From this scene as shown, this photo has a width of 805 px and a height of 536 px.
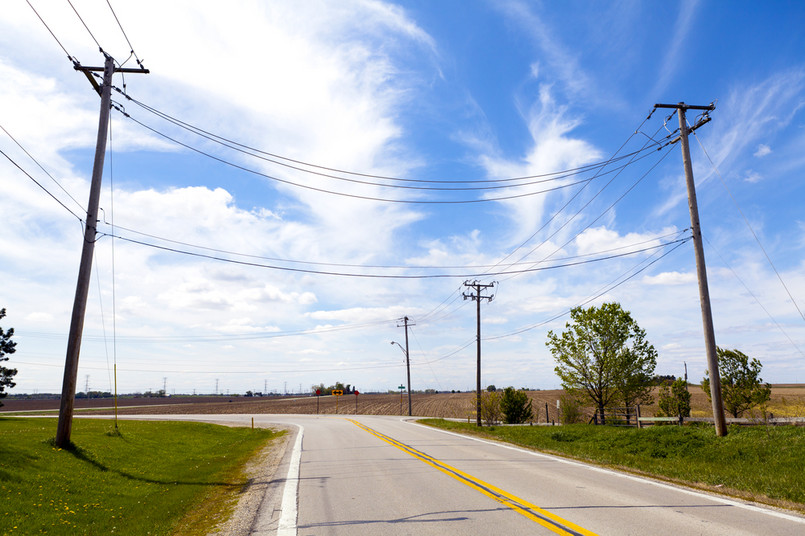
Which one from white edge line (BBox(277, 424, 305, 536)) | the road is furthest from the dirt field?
white edge line (BBox(277, 424, 305, 536))

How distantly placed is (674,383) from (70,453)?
40.1 meters

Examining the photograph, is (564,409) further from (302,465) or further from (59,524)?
(59,524)

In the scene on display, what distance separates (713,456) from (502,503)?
10260 millimetres

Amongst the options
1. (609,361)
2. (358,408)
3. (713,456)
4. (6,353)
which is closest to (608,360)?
(609,361)

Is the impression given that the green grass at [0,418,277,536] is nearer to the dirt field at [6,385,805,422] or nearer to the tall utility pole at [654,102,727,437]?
the tall utility pole at [654,102,727,437]

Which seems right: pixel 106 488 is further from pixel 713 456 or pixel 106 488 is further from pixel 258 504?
pixel 713 456

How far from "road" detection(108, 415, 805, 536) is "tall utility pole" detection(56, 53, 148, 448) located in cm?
717

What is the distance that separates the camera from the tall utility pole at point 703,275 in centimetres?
1633

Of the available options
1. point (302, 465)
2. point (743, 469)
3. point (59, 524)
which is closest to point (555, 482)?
point (743, 469)

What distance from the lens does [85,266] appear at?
14.9 meters

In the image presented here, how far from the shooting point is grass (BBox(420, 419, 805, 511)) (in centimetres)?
940

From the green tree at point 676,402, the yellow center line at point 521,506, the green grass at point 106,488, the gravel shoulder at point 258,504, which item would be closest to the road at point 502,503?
the yellow center line at point 521,506

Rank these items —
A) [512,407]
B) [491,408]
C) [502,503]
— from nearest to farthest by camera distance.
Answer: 1. [502,503]
2. [512,407]
3. [491,408]

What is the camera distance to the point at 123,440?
17.9m
